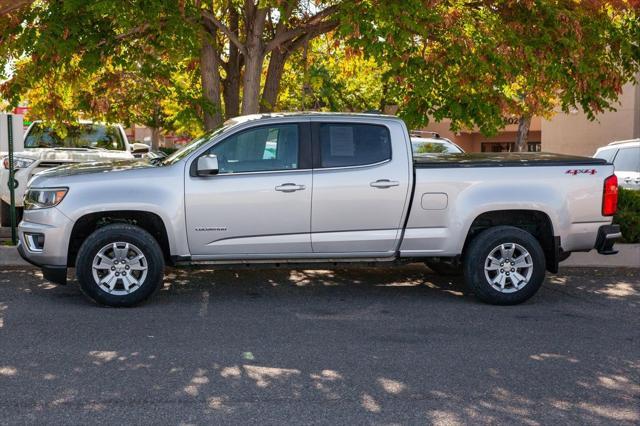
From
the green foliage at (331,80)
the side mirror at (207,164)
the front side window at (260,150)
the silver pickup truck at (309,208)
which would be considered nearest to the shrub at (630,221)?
the silver pickup truck at (309,208)

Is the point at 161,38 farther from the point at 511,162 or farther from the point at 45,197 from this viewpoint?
the point at 511,162

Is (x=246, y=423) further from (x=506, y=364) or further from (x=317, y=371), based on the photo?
(x=506, y=364)

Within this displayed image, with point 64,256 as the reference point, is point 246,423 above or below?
below

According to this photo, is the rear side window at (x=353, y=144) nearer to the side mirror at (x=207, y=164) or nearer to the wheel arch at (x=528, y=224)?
the side mirror at (x=207, y=164)

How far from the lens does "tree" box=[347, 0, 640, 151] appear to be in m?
11.0

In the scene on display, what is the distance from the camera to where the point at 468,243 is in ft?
27.8

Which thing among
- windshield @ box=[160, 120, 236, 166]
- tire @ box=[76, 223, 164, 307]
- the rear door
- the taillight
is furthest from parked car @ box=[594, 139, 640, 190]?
tire @ box=[76, 223, 164, 307]

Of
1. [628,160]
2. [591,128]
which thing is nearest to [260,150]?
[628,160]

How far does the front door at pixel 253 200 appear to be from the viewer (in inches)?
312

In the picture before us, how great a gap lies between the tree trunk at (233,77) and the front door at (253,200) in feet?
17.8

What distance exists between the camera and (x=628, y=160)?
1506 centimetres

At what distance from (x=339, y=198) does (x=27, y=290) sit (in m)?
3.51

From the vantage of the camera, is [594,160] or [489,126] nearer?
[594,160]

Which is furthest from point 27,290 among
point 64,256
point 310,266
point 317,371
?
point 317,371
